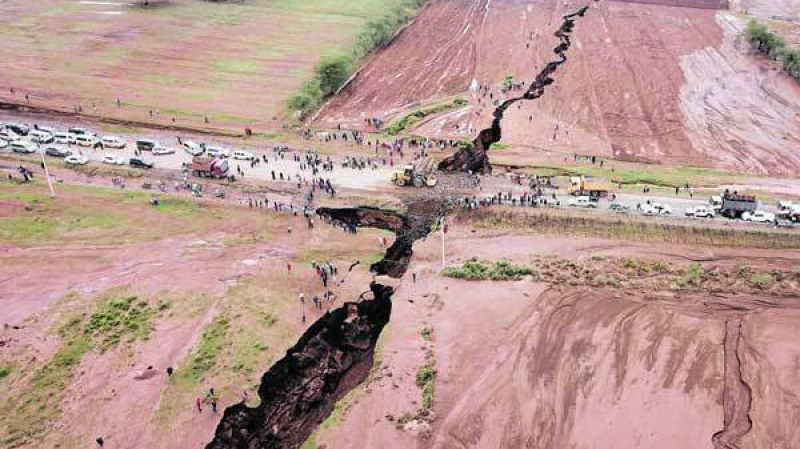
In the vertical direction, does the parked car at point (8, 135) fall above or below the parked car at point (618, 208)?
above

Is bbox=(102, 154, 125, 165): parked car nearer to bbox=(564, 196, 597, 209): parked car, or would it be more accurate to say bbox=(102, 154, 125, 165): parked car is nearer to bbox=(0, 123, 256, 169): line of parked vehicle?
bbox=(0, 123, 256, 169): line of parked vehicle

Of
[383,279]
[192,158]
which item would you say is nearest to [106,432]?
[383,279]

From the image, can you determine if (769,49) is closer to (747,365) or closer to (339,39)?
(339,39)

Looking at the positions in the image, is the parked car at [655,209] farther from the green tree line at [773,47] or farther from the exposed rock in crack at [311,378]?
the green tree line at [773,47]

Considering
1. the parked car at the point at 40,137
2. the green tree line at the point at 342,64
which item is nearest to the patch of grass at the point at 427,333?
the green tree line at the point at 342,64

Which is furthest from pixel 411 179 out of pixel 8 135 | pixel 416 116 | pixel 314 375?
pixel 8 135
